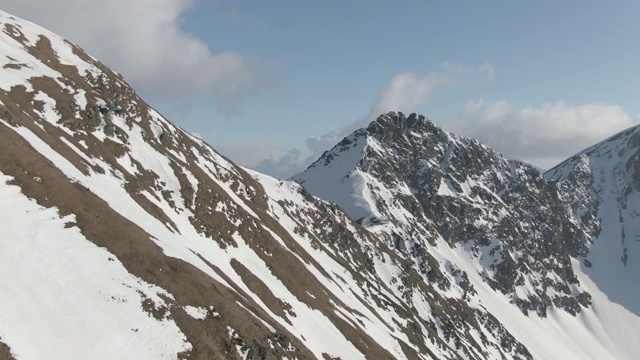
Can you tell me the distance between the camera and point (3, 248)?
27.6 meters

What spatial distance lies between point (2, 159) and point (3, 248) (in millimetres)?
11172

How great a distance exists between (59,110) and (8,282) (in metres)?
47.2

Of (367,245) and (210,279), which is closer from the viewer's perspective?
(210,279)

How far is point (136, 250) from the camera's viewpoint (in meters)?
35.8

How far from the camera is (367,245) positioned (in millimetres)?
156375

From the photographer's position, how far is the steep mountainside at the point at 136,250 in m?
27.0

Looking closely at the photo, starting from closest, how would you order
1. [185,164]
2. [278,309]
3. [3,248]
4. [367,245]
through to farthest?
[3,248]
[278,309]
[185,164]
[367,245]

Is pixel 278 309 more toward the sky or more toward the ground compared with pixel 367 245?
more toward the ground

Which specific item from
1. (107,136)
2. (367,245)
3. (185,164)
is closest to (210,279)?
(107,136)

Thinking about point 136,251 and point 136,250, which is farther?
point 136,250

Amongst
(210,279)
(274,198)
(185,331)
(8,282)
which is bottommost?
(8,282)

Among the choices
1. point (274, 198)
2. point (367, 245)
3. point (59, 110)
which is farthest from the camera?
point (367, 245)

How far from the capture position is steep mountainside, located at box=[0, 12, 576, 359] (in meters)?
27.0

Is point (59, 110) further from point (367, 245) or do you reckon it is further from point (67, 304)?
point (367, 245)
